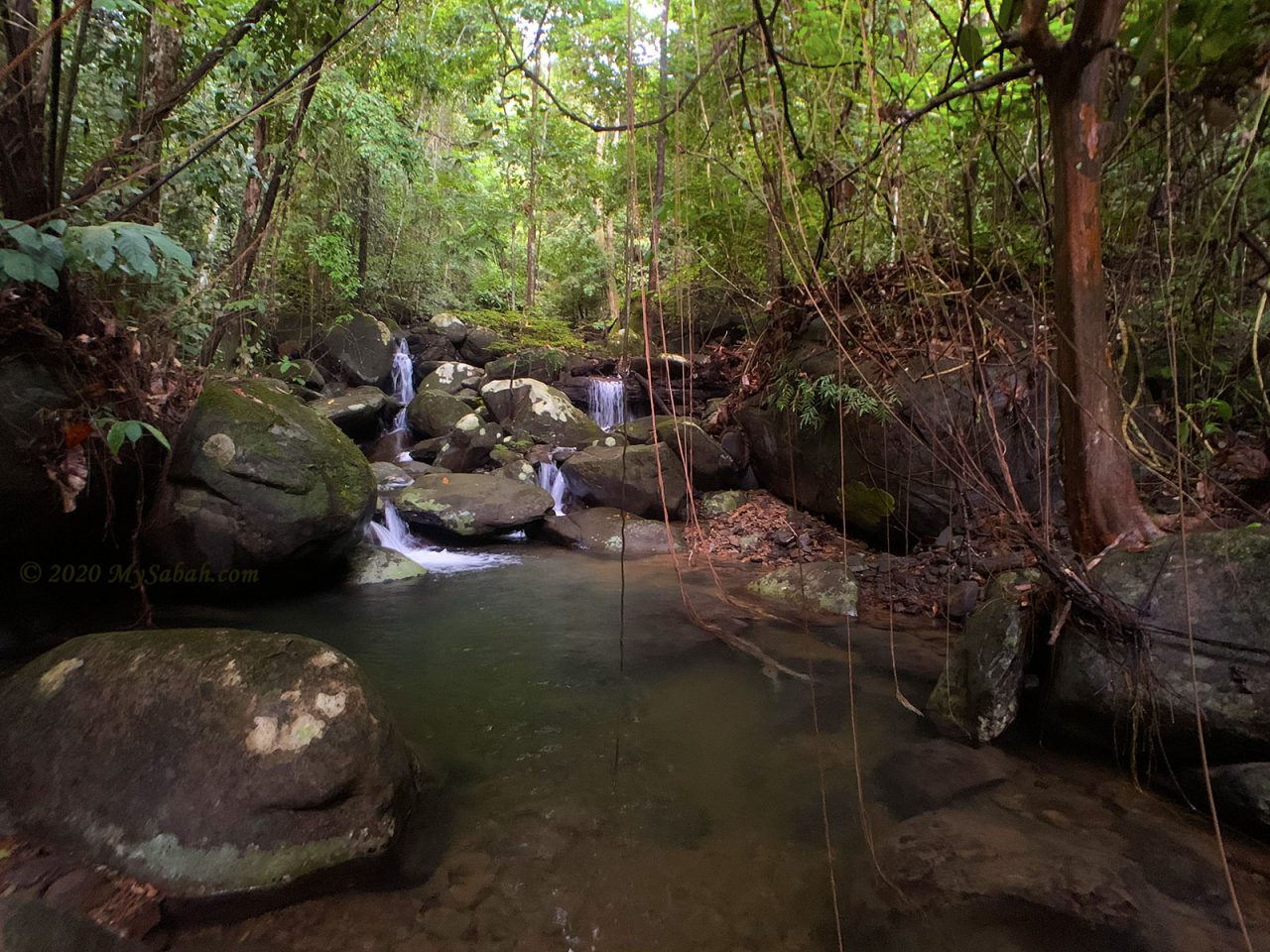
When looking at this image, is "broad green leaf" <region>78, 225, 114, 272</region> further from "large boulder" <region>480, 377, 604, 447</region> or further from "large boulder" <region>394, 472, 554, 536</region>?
"large boulder" <region>480, 377, 604, 447</region>

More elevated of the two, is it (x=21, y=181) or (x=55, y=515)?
(x=21, y=181)

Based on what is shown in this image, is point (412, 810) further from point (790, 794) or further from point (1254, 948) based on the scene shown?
point (1254, 948)

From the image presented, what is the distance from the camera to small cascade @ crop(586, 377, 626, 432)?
11891 mm

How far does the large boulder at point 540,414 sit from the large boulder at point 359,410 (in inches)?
72.2

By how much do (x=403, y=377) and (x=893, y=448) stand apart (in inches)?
393

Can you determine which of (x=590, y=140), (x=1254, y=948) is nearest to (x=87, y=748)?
(x=1254, y=948)

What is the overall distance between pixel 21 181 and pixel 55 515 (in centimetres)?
186

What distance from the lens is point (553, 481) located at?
9.41 m

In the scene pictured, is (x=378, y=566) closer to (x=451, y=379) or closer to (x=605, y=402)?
(x=605, y=402)

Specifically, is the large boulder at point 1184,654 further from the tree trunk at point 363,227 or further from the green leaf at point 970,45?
the tree trunk at point 363,227

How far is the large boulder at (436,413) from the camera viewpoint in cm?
1104

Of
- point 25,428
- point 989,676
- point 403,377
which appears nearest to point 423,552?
point 25,428

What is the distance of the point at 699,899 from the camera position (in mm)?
2225

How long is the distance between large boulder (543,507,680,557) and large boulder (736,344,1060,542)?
1638mm
